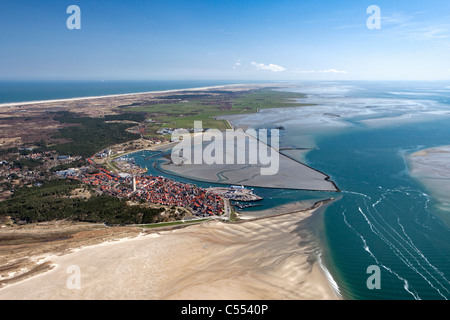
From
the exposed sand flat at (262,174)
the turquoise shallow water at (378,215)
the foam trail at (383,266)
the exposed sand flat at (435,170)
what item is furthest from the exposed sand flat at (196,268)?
the exposed sand flat at (435,170)

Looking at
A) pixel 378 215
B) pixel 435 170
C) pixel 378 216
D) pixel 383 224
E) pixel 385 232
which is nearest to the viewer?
pixel 385 232

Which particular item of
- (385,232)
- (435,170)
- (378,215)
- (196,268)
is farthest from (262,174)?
(435,170)

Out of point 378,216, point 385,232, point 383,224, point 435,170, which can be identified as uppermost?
point 435,170

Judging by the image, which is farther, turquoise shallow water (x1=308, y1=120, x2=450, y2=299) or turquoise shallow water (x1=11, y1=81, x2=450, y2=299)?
turquoise shallow water (x1=11, y1=81, x2=450, y2=299)

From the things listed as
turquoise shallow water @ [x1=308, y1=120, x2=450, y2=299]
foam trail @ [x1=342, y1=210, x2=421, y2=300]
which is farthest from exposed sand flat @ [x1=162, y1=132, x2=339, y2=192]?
foam trail @ [x1=342, y1=210, x2=421, y2=300]

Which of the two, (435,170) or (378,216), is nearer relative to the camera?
(378,216)

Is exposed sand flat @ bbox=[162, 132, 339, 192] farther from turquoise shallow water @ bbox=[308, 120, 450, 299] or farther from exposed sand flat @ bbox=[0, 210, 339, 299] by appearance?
exposed sand flat @ bbox=[0, 210, 339, 299]

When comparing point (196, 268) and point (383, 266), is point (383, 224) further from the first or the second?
point (196, 268)
